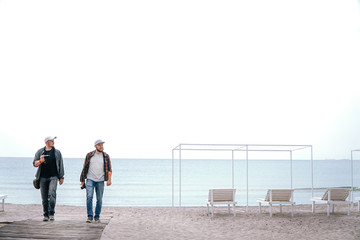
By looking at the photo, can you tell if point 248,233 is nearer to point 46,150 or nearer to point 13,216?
point 46,150

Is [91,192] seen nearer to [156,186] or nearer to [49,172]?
[49,172]

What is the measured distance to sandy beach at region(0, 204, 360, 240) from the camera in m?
7.43

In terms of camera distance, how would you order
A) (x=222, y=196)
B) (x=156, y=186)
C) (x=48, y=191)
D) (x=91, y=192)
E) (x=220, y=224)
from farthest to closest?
(x=156, y=186) < (x=222, y=196) < (x=220, y=224) < (x=48, y=191) < (x=91, y=192)

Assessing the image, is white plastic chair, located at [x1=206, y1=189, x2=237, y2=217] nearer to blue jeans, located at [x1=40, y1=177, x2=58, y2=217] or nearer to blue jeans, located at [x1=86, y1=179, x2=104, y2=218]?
blue jeans, located at [x1=86, y1=179, x2=104, y2=218]

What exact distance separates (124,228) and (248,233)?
1.81m

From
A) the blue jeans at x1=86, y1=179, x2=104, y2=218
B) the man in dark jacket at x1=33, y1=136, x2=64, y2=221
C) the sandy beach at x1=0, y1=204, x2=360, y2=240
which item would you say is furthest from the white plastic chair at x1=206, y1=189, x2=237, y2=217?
the man in dark jacket at x1=33, y1=136, x2=64, y2=221

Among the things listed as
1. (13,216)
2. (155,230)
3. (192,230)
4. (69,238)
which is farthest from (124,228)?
(13,216)

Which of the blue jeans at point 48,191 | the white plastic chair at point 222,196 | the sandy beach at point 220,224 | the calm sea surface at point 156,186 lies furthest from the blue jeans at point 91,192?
the calm sea surface at point 156,186

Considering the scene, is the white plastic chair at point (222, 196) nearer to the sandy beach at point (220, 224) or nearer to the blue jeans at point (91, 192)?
the sandy beach at point (220, 224)

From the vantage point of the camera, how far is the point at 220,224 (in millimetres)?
8977

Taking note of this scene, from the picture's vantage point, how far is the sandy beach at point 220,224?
7434 millimetres

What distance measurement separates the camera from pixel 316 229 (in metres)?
8.34

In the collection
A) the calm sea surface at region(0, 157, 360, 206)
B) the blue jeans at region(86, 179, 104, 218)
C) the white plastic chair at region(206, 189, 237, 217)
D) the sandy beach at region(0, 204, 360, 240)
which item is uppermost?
the blue jeans at region(86, 179, 104, 218)

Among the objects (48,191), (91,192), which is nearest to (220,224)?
(91,192)
